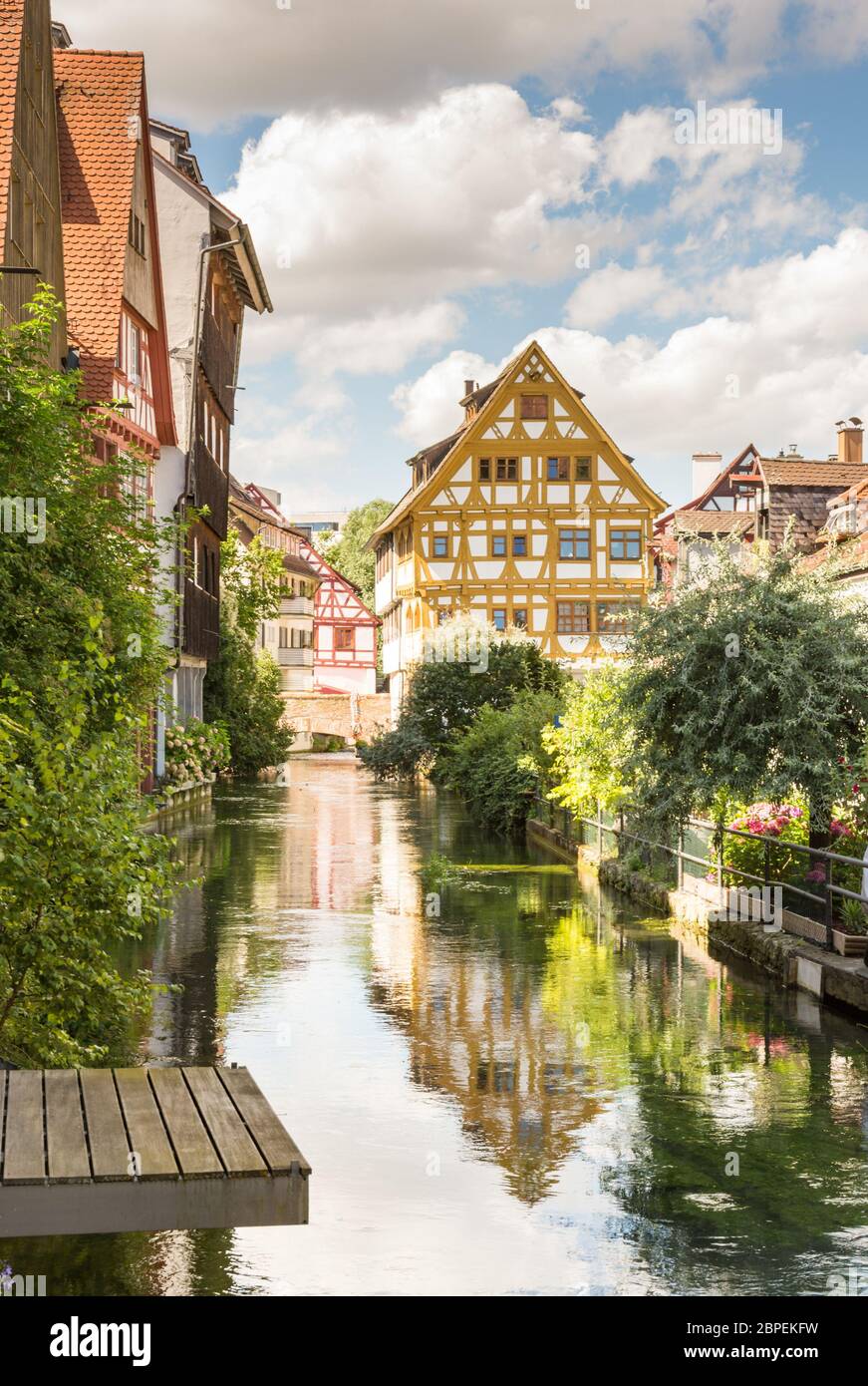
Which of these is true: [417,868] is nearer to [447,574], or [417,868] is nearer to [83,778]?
[83,778]

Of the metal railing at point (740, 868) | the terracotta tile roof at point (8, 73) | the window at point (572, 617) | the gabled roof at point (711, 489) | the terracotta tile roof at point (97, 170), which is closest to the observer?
the metal railing at point (740, 868)

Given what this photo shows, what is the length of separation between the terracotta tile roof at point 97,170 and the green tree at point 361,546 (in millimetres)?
82285

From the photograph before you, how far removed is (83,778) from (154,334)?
86.9 feet

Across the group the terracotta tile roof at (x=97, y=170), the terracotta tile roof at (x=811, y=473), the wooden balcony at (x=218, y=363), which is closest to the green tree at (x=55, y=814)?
the terracotta tile roof at (x=97, y=170)

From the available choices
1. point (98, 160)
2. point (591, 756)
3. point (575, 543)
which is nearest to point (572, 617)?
point (575, 543)

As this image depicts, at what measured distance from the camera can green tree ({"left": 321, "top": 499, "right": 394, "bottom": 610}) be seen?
4732 inches

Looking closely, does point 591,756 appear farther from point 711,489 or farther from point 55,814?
point 711,489

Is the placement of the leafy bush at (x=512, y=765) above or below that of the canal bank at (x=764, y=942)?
above

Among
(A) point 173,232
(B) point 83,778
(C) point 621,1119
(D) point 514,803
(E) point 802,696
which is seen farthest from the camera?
(A) point 173,232

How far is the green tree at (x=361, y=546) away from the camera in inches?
4732

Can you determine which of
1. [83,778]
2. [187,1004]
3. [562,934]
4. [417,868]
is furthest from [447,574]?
[83,778]

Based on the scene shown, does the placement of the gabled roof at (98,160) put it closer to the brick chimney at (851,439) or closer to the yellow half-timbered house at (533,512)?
the yellow half-timbered house at (533,512)

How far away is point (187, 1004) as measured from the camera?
13039 millimetres

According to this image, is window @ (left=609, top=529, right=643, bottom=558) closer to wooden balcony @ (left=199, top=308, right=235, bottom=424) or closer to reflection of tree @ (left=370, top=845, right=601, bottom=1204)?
wooden balcony @ (left=199, top=308, right=235, bottom=424)
